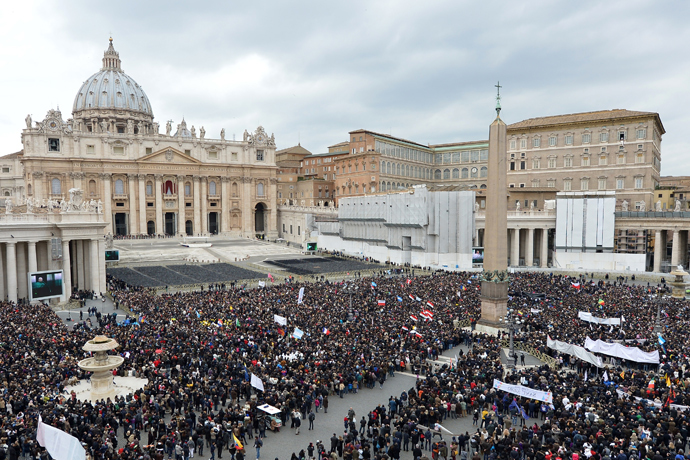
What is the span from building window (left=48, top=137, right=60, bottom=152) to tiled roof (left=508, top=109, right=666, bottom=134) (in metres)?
68.1

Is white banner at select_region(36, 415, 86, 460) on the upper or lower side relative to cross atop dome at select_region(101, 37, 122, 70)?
lower

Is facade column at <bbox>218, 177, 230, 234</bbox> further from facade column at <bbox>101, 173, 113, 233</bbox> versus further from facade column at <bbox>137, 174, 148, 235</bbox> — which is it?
facade column at <bbox>101, 173, 113, 233</bbox>

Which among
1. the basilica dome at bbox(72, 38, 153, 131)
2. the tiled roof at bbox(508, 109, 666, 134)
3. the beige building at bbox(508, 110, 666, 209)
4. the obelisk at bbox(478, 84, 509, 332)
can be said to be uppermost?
the basilica dome at bbox(72, 38, 153, 131)

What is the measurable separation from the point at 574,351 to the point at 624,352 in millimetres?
1904

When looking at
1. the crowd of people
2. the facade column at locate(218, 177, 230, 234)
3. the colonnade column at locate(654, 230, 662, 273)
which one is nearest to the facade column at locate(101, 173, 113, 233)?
the facade column at locate(218, 177, 230, 234)

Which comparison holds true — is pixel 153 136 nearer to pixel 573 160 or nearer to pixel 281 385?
pixel 573 160

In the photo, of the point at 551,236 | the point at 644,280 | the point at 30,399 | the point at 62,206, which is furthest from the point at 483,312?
the point at 551,236

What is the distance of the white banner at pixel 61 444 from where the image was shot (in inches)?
431

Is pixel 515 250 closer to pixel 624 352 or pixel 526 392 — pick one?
pixel 624 352

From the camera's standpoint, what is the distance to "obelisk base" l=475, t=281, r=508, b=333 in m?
26.4

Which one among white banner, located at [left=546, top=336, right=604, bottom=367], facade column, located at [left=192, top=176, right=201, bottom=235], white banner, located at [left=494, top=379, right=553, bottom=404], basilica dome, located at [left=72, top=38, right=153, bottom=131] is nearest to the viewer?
white banner, located at [left=494, top=379, right=553, bottom=404]

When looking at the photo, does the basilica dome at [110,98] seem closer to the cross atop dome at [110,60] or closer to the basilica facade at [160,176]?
the cross atop dome at [110,60]

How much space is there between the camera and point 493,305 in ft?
87.0

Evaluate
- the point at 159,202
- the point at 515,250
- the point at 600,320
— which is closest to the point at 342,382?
the point at 600,320
